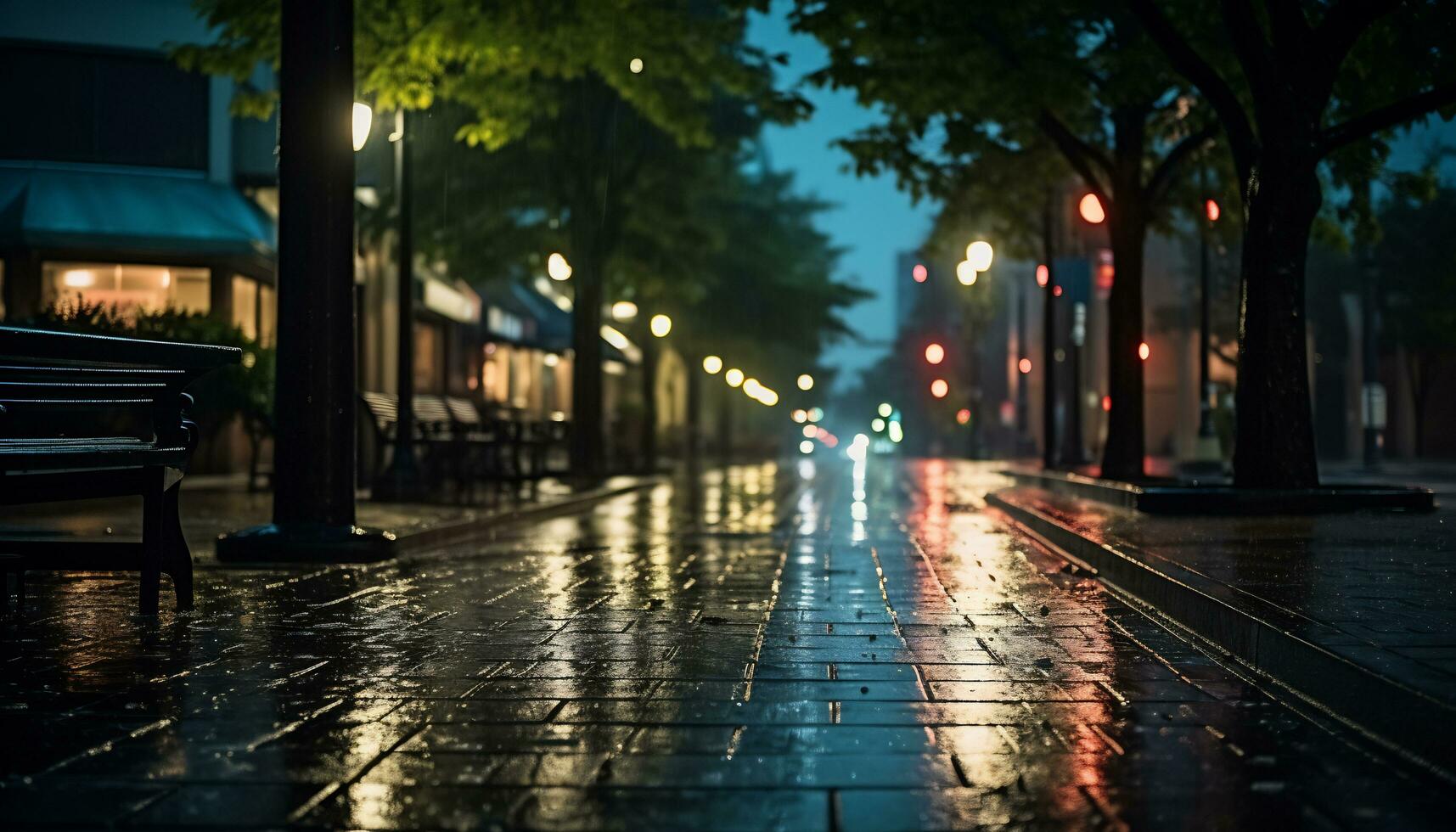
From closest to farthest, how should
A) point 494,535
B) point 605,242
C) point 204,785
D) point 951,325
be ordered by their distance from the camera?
point 204,785
point 494,535
point 605,242
point 951,325

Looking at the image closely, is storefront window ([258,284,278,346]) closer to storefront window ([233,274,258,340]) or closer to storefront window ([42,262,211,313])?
storefront window ([233,274,258,340])

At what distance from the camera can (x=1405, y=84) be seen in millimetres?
16641

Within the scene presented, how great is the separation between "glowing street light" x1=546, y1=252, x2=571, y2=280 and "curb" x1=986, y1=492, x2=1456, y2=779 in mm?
17046

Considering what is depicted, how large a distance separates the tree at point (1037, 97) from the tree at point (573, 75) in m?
1.42

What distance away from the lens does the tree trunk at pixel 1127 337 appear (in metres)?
21.1

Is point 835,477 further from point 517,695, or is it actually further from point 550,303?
point 517,695

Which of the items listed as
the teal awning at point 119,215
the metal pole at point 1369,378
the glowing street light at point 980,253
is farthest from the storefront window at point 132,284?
the metal pole at point 1369,378

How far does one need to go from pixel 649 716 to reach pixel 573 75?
15.9m

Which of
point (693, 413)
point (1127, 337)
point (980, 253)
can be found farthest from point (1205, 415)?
point (693, 413)

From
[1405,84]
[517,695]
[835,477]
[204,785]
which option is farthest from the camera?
[835,477]

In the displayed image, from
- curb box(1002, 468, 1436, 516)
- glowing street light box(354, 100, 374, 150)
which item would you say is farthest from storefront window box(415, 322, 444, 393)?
curb box(1002, 468, 1436, 516)

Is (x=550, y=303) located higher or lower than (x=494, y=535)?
higher

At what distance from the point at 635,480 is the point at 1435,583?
67.3 ft

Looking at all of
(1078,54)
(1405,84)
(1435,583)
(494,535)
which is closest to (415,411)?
(494,535)
